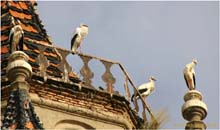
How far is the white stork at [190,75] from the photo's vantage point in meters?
34.5

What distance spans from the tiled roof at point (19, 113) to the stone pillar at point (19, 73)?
0.12m

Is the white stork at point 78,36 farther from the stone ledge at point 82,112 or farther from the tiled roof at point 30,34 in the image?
the stone ledge at point 82,112

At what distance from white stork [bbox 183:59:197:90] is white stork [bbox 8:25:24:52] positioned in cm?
299

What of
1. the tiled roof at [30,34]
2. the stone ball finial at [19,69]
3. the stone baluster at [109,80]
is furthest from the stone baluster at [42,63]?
the stone ball finial at [19,69]

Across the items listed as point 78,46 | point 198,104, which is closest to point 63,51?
point 78,46

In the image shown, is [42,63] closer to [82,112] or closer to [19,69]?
[82,112]

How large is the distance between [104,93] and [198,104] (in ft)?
7.18

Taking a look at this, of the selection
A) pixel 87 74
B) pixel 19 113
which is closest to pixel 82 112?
pixel 87 74

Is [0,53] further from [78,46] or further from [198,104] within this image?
[198,104]

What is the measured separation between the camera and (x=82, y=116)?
34.7m

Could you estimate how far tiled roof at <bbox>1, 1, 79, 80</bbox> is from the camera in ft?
116

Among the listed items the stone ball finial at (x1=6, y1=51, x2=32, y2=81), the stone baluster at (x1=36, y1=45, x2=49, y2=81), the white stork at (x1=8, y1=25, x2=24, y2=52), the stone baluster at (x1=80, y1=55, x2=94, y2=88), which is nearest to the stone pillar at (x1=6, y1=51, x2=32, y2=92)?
the stone ball finial at (x1=6, y1=51, x2=32, y2=81)

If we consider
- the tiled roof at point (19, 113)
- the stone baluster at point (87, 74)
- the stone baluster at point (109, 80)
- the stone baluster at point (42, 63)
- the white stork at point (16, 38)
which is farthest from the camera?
the stone baluster at point (109, 80)

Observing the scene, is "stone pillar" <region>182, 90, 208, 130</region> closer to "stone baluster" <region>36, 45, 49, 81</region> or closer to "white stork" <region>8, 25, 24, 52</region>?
"stone baluster" <region>36, 45, 49, 81</region>
